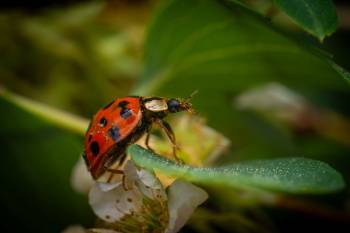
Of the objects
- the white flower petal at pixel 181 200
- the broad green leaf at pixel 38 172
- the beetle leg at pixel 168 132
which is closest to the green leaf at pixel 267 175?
the white flower petal at pixel 181 200

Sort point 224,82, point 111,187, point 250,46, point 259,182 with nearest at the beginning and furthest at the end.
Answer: point 259,182 < point 111,187 < point 250,46 < point 224,82

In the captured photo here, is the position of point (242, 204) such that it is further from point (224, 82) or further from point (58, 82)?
Answer: point (58, 82)

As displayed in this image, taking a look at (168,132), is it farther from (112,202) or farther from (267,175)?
(267,175)

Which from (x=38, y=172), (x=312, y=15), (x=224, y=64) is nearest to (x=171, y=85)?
(x=224, y=64)

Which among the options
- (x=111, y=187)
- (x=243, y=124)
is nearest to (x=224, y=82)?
(x=243, y=124)

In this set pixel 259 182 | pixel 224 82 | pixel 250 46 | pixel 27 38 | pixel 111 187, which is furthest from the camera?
pixel 27 38

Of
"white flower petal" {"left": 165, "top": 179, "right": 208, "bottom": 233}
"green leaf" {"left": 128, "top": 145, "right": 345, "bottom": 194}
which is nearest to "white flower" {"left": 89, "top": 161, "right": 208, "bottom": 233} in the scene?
"white flower petal" {"left": 165, "top": 179, "right": 208, "bottom": 233}
